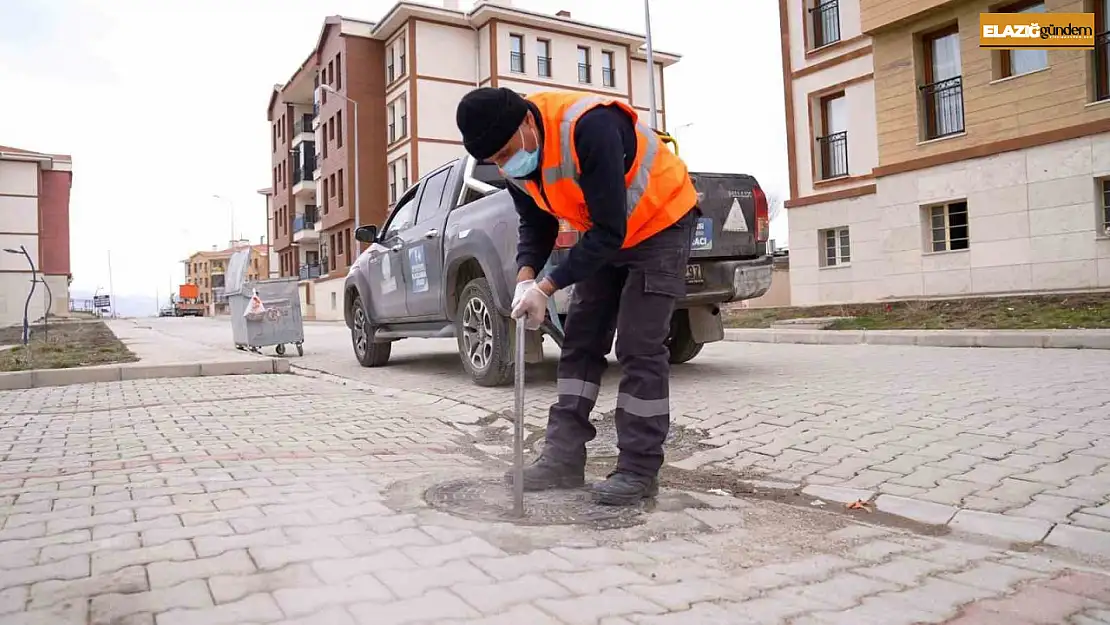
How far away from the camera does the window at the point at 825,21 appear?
2200cm

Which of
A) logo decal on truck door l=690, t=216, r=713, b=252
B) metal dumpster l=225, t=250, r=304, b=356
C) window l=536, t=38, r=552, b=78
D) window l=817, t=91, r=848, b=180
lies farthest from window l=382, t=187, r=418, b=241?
window l=536, t=38, r=552, b=78

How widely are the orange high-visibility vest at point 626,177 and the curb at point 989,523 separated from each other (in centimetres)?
145

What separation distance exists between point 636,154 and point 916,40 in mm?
16637

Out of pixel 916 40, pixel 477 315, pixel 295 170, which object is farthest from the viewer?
pixel 295 170

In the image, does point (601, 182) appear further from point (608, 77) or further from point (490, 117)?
point (608, 77)

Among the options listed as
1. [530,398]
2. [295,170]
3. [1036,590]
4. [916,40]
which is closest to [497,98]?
[1036,590]

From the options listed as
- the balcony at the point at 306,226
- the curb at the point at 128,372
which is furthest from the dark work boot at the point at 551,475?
the balcony at the point at 306,226

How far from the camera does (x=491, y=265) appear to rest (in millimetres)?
6680

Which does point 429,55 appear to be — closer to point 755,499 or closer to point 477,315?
point 477,315

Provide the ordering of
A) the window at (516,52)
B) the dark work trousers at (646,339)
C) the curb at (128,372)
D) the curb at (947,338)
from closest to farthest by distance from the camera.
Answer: the dark work trousers at (646,339) < the curb at (128,372) < the curb at (947,338) < the window at (516,52)

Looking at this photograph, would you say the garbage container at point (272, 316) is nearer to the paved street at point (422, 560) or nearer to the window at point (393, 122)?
the paved street at point (422, 560)

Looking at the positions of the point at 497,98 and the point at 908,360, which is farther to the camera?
the point at 908,360

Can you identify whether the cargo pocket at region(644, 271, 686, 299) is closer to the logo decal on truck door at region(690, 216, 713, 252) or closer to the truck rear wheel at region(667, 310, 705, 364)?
the logo decal on truck door at region(690, 216, 713, 252)

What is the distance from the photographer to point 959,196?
53.5 feet
